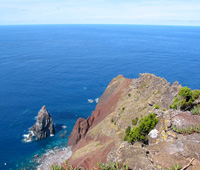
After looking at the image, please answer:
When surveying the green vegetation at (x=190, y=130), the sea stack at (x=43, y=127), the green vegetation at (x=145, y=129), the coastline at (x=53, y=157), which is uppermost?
the green vegetation at (x=190, y=130)

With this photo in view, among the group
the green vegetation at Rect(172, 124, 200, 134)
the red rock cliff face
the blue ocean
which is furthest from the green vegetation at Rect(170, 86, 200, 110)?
the blue ocean

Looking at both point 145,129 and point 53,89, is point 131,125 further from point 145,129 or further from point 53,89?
point 53,89

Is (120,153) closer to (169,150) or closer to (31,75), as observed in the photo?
(169,150)

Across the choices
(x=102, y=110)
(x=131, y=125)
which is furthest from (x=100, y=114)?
(x=131, y=125)

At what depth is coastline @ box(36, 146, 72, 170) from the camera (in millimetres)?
66125

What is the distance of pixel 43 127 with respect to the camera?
8206cm

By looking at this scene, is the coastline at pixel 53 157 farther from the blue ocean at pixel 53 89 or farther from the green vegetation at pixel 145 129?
the green vegetation at pixel 145 129

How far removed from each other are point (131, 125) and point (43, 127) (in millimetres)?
45492

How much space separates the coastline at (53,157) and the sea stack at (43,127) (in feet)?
38.6

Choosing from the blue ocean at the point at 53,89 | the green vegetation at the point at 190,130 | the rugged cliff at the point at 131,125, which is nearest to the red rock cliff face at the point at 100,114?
the rugged cliff at the point at 131,125

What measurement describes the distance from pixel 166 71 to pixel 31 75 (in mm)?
120594

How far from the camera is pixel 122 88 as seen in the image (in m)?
84.8

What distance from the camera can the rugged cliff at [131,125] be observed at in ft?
80.3

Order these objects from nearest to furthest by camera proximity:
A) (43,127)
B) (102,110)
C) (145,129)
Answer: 1. (145,129)
2. (102,110)
3. (43,127)
